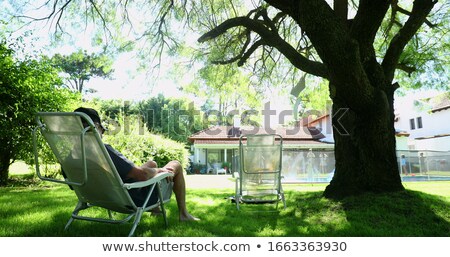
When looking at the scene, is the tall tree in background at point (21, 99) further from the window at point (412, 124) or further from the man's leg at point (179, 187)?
the window at point (412, 124)

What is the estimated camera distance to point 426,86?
12.1 meters

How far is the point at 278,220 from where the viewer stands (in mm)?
4660

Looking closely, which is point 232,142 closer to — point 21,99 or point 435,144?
point 435,144

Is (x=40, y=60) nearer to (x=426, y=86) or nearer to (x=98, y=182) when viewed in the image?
(x=98, y=182)

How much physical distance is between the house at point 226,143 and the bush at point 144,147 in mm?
8757

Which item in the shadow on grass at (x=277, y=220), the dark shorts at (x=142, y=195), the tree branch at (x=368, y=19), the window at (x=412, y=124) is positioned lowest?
the shadow on grass at (x=277, y=220)

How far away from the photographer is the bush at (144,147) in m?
13.9

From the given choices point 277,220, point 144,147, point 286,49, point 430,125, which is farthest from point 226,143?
point 277,220

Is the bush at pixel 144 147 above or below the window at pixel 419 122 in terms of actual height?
→ below

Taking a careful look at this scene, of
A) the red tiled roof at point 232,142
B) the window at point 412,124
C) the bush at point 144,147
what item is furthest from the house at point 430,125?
the bush at point 144,147

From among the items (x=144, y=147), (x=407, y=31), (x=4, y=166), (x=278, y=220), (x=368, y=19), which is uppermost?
(x=407, y=31)

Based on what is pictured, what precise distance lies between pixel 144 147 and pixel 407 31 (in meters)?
11.9

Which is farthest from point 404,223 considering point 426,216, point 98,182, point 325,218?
point 98,182
